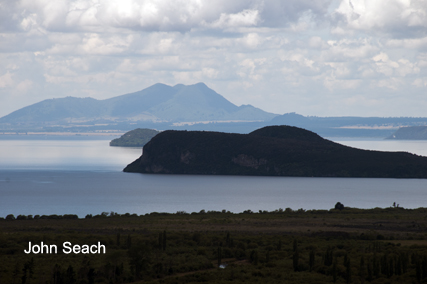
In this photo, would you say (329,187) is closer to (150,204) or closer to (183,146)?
(150,204)

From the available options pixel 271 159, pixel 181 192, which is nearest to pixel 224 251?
pixel 181 192

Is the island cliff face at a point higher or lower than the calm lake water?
higher

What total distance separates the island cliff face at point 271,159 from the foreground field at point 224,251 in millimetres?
99981

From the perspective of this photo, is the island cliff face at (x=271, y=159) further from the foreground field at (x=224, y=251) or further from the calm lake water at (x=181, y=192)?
the foreground field at (x=224, y=251)

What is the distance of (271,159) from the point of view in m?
185

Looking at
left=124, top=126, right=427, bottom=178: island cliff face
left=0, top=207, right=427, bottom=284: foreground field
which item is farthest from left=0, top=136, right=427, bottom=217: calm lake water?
left=0, top=207, right=427, bottom=284: foreground field

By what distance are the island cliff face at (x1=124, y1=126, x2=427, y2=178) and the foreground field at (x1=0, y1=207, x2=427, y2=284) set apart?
9998cm

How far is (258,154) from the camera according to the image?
616 ft

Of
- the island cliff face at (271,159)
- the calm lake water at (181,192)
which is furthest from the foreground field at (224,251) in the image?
the island cliff face at (271,159)

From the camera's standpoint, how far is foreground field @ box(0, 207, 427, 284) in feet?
139

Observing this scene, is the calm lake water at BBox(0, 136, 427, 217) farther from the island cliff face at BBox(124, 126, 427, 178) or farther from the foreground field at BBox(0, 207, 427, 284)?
the foreground field at BBox(0, 207, 427, 284)

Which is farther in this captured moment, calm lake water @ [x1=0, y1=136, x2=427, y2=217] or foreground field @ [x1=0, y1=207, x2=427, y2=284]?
calm lake water @ [x1=0, y1=136, x2=427, y2=217]

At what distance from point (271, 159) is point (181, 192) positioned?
57.4 meters

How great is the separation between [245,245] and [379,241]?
40.6 feet
